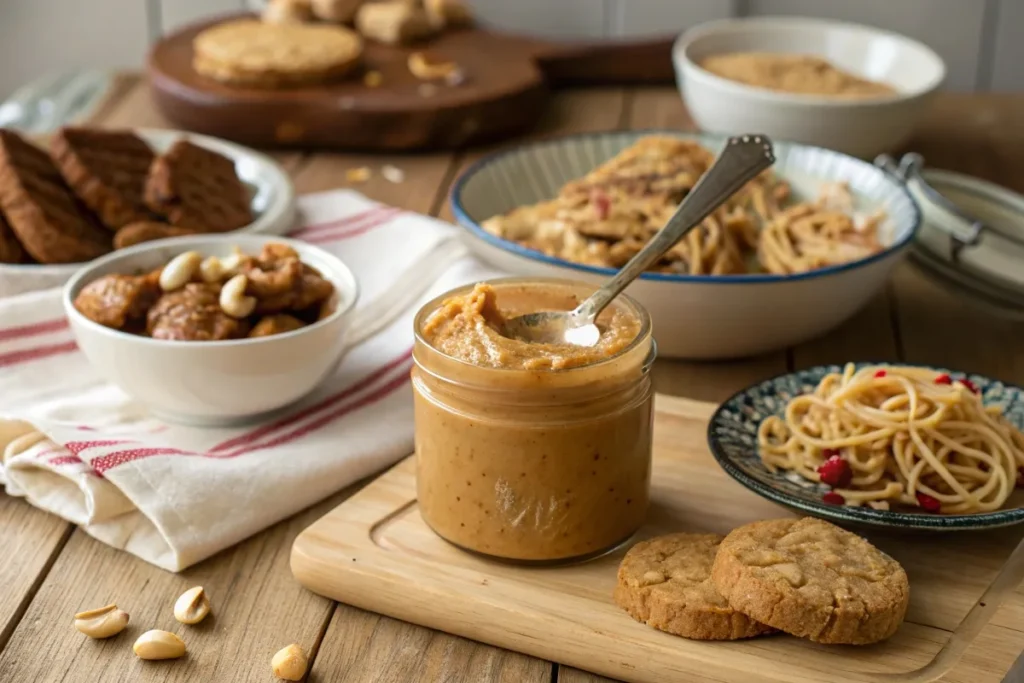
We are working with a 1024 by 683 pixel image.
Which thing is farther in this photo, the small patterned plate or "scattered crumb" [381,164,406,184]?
"scattered crumb" [381,164,406,184]

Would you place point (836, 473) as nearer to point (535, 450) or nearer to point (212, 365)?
point (535, 450)

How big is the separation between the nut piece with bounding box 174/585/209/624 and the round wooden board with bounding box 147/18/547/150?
1864mm

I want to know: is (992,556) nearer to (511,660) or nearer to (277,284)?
(511,660)

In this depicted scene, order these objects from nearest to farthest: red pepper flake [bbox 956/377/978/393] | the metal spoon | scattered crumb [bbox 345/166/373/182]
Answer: the metal spoon → red pepper flake [bbox 956/377/978/393] → scattered crumb [bbox 345/166/373/182]

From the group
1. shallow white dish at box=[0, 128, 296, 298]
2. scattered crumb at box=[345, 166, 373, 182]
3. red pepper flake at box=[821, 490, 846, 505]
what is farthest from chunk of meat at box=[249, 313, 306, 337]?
scattered crumb at box=[345, 166, 373, 182]

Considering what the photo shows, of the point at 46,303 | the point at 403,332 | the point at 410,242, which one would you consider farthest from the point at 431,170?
the point at 46,303

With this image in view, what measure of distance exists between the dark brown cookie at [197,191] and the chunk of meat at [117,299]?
1.48ft

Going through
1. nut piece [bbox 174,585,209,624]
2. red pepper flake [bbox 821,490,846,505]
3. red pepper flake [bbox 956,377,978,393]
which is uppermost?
red pepper flake [bbox 956,377,978,393]

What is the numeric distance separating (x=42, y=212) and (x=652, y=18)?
9.33ft

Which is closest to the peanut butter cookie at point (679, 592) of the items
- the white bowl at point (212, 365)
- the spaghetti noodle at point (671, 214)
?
the white bowl at point (212, 365)

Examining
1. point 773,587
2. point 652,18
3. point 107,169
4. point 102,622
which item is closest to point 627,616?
point 773,587

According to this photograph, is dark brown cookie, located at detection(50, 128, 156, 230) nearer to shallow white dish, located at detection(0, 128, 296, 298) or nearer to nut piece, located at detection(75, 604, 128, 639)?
shallow white dish, located at detection(0, 128, 296, 298)

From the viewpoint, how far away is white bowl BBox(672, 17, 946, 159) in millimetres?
2859

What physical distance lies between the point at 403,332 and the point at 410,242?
0.31 m
